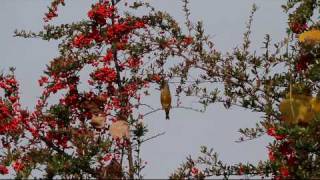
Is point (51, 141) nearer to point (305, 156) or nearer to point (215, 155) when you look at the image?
point (215, 155)

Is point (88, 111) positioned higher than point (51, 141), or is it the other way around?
point (88, 111)

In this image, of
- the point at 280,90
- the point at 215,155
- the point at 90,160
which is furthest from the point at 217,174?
the point at 90,160

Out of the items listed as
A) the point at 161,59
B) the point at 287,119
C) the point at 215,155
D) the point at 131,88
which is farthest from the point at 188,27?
the point at 287,119

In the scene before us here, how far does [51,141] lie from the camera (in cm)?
768

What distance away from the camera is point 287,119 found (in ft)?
16.5

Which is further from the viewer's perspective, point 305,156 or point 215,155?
point 215,155

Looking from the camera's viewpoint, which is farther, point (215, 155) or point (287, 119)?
point (215, 155)

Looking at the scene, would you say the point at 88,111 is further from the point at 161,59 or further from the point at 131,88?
the point at 161,59

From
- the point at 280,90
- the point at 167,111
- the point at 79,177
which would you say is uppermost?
the point at 280,90

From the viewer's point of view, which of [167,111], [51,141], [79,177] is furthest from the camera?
[51,141]

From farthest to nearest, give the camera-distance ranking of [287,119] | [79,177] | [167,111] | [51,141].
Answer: [51,141] < [167,111] < [79,177] < [287,119]

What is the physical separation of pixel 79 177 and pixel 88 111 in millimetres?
3137

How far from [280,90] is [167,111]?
2.29m

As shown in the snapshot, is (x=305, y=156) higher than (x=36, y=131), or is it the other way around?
(x=36, y=131)
